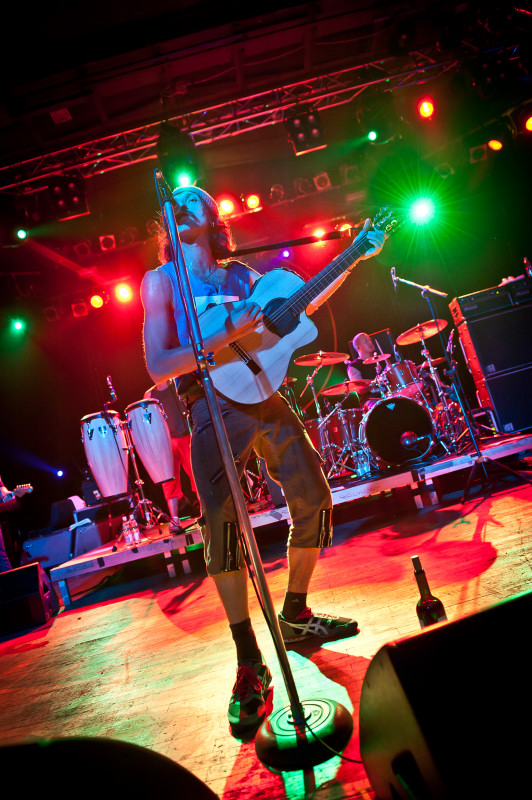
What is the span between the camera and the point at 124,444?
663cm

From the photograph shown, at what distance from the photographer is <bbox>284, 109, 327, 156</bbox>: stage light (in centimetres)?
783

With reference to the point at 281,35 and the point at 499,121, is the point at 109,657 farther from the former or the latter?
the point at 499,121

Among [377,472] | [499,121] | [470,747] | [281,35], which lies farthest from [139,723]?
[499,121]

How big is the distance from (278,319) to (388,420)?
3.97 m

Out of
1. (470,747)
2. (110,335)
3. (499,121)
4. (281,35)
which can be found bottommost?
(470,747)

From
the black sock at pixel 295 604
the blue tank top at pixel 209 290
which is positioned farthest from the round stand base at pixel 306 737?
the blue tank top at pixel 209 290

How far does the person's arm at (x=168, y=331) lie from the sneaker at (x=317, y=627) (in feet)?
4.72

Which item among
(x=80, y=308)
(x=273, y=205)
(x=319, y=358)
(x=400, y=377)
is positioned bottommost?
(x=400, y=377)

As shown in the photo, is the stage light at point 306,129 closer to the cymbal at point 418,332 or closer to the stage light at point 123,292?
the cymbal at point 418,332

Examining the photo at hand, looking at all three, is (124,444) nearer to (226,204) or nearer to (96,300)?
(96,300)

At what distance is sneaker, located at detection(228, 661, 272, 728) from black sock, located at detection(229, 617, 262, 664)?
4 cm

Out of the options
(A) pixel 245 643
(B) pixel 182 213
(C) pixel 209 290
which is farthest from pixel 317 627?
(B) pixel 182 213

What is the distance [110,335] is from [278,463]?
8564mm

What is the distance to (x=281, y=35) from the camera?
7.41 metres
